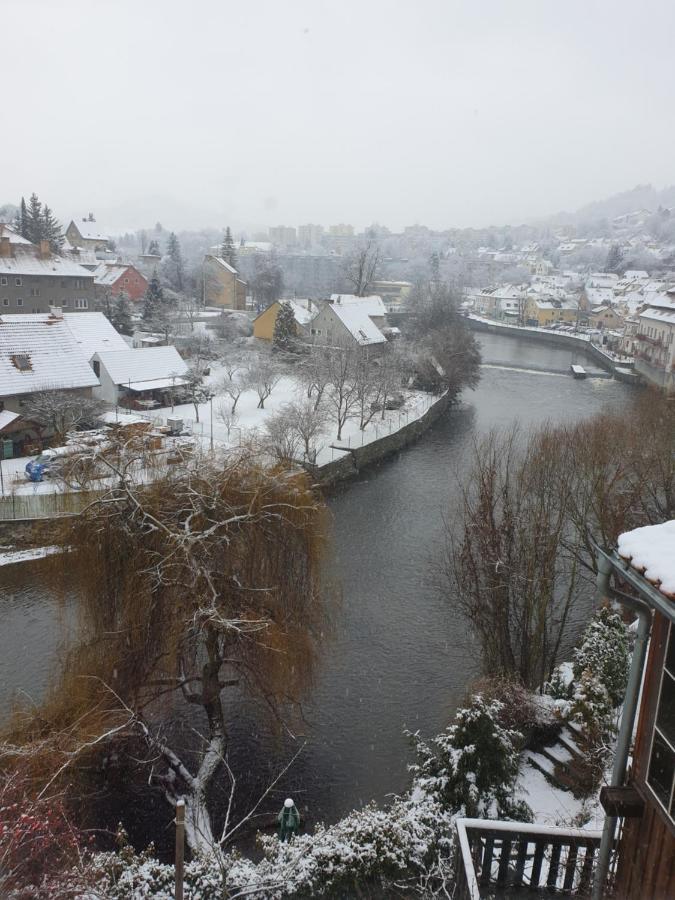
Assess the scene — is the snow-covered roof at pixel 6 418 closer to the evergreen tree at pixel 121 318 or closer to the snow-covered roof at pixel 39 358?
the snow-covered roof at pixel 39 358

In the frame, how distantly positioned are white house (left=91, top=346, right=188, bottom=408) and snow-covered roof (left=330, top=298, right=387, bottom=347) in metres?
12.0

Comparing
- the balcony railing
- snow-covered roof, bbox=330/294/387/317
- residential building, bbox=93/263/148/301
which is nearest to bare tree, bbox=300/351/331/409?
snow-covered roof, bbox=330/294/387/317

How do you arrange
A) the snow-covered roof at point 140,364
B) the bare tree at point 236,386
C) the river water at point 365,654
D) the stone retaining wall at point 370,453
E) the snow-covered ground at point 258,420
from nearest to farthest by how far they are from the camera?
the river water at point 365,654 → the stone retaining wall at point 370,453 → the snow-covered ground at point 258,420 → the snow-covered roof at point 140,364 → the bare tree at point 236,386

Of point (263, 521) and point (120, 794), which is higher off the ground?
point (263, 521)

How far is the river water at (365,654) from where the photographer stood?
8211 millimetres

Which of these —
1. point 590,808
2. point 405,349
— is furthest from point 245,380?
point 590,808

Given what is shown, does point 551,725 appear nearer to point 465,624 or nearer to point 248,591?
point 465,624

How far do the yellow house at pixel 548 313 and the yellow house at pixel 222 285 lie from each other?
1068 inches

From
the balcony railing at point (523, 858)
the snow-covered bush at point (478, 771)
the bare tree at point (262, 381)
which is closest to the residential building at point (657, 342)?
the bare tree at point (262, 381)

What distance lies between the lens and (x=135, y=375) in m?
22.8

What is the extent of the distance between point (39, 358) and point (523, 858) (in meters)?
18.9

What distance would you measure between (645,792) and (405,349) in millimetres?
28725

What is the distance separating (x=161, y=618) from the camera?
742 centimetres

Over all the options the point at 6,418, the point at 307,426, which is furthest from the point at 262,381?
the point at 6,418
